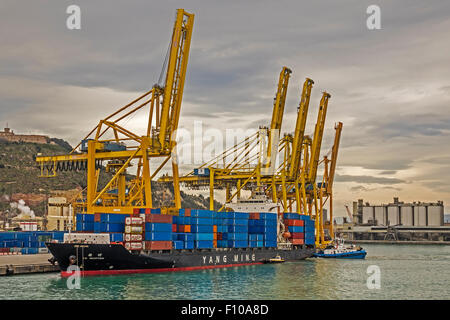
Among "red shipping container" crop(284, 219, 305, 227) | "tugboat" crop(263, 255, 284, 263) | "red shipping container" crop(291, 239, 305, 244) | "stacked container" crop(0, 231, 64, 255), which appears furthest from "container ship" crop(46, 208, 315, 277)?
"stacked container" crop(0, 231, 64, 255)

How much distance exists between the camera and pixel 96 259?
143 feet

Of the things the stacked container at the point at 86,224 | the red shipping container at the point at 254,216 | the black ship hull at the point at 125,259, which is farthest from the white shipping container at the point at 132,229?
the red shipping container at the point at 254,216

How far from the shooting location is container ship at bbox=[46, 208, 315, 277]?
144 feet

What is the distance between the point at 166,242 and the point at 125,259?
15.3 ft

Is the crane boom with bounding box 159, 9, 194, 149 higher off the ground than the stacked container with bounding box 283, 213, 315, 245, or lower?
higher

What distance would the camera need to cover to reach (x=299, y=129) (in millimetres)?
85312

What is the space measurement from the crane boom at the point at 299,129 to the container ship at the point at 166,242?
56.6 ft

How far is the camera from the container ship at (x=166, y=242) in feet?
144

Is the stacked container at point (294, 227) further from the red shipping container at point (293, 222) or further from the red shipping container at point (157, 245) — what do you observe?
the red shipping container at point (157, 245)

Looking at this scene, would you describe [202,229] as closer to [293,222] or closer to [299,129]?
[293,222]

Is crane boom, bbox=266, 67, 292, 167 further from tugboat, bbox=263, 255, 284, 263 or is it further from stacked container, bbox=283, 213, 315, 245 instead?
tugboat, bbox=263, 255, 284, 263

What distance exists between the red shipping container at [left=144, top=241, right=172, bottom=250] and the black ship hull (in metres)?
0.54
